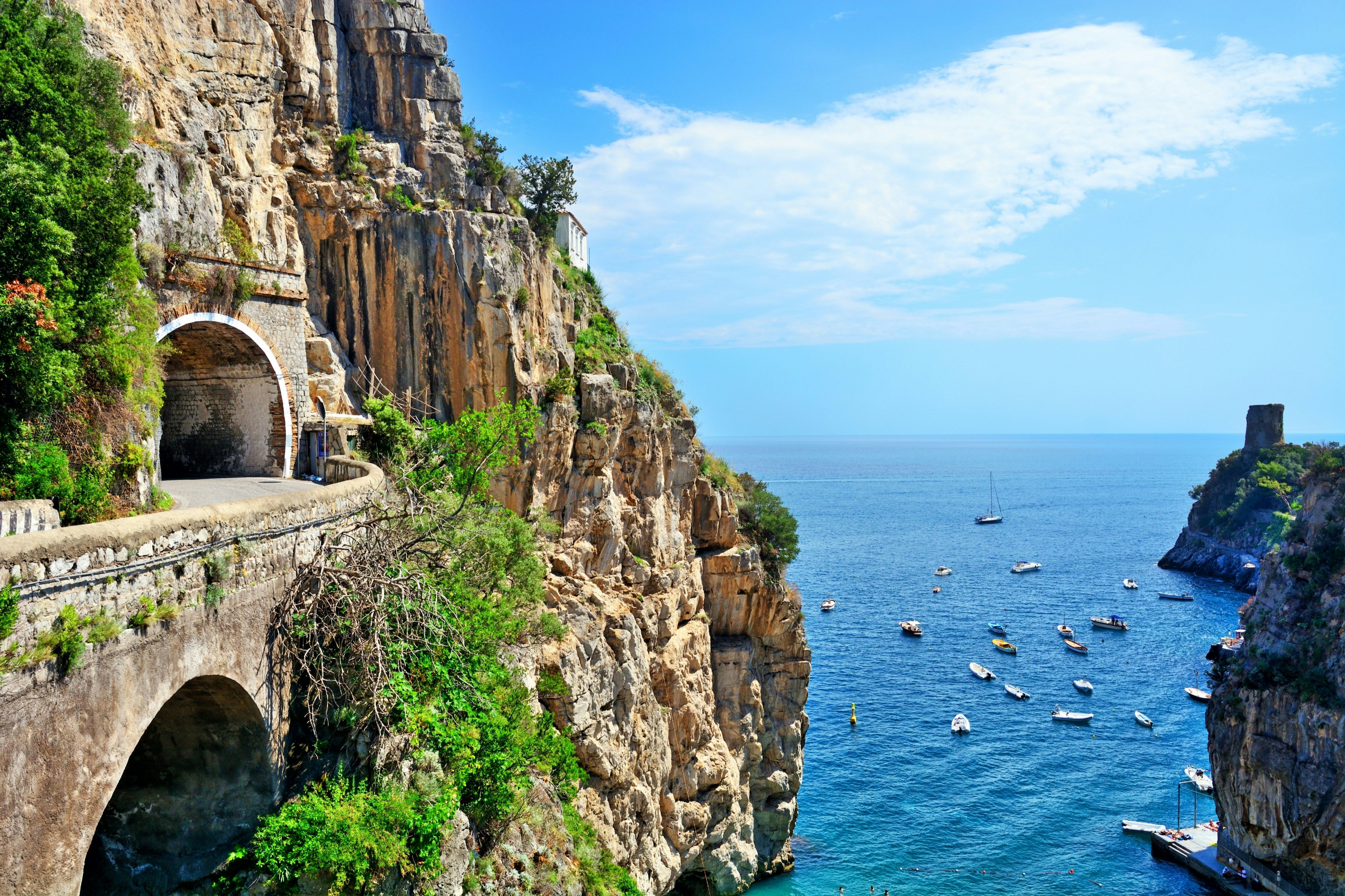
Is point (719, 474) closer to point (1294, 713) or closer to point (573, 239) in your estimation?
point (573, 239)

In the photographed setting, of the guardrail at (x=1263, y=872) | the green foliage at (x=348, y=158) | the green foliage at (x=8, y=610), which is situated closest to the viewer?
the green foliage at (x=8, y=610)

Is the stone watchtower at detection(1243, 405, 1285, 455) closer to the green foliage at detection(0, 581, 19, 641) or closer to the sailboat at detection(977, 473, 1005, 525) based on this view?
the sailboat at detection(977, 473, 1005, 525)

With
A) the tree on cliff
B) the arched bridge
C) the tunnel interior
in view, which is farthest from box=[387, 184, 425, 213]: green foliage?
the arched bridge

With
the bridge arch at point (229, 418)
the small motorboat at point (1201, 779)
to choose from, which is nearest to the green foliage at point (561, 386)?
the bridge arch at point (229, 418)

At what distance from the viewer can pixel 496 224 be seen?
2767 centimetres

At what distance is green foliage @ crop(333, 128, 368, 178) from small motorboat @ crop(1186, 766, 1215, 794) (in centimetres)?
5068

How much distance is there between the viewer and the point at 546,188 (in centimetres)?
3444

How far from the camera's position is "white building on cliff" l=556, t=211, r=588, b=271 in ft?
123

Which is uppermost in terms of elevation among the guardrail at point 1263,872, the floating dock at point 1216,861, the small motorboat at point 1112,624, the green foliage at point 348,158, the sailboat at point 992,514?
the green foliage at point 348,158

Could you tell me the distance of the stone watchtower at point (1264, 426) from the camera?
102 metres

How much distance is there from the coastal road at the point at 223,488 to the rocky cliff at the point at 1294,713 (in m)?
37.5

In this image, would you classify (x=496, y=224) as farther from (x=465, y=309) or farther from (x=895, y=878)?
(x=895, y=878)

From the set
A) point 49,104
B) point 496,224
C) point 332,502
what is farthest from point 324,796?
point 496,224

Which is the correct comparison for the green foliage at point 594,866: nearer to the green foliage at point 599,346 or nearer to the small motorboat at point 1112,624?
the green foliage at point 599,346
